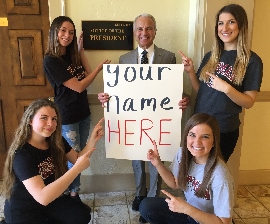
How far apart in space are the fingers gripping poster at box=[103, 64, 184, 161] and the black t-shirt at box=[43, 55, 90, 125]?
12.3 inches

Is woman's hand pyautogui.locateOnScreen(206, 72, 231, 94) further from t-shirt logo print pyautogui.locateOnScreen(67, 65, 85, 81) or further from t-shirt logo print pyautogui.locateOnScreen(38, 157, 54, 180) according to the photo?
t-shirt logo print pyautogui.locateOnScreen(38, 157, 54, 180)

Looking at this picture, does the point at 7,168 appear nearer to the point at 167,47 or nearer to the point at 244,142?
the point at 167,47

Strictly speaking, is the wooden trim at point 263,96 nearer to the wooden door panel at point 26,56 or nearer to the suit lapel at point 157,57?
the suit lapel at point 157,57

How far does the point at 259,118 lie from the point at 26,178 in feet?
6.64

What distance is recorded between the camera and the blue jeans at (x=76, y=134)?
2.12m

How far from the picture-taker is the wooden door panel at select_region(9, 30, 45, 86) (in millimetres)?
2328

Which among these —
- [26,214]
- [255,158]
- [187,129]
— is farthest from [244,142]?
[26,214]

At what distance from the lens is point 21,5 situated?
2.27 meters

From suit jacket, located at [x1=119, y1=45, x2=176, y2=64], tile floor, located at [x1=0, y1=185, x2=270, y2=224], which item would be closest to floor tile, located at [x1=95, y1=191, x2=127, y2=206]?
tile floor, located at [x1=0, y1=185, x2=270, y2=224]

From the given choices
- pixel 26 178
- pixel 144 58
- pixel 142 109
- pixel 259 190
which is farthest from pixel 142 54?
pixel 259 190

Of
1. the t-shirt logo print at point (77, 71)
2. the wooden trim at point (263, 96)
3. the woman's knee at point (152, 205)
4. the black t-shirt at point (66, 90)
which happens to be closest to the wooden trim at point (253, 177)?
the wooden trim at point (263, 96)

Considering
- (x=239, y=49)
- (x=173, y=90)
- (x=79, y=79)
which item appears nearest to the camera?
(x=239, y=49)

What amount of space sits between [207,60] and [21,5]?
148 cm

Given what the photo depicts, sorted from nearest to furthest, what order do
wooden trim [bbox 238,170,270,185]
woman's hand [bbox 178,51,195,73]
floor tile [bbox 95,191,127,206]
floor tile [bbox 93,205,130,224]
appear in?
1. woman's hand [bbox 178,51,195,73]
2. floor tile [bbox 93,205,130,224]
3. floor tile [bbox 95,191,127,206]
4. wooden trim [bbox 238,170,270,185]
